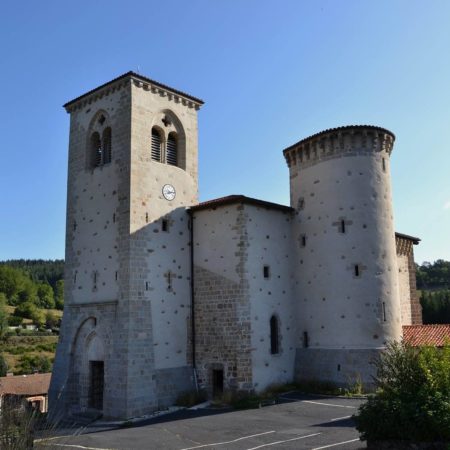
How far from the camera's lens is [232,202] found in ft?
72.0

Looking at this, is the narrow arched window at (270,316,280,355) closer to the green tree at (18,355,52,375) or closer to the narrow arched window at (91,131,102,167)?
the narrow arched window at (91,131,102,167)

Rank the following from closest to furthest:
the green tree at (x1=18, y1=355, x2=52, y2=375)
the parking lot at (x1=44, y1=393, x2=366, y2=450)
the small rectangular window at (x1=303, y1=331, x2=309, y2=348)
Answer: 1. the parking lot at (x1=44, y1=393, x2=366, y2=450)
2. the small rectangular window at (x1=303, y1=331, x2=309, y2=348)
3. the green tree at (x1=18, y1=355, x2=52, y2=375)

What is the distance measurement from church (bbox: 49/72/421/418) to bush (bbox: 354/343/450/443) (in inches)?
330

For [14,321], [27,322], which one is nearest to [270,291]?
[14,321]

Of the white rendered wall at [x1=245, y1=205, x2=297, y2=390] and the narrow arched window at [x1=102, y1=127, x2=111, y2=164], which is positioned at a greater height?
the narrow arched window at [x1=102, y1=127, x2=111, y2=164]

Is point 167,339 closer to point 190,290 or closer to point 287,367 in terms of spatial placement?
point 190,290

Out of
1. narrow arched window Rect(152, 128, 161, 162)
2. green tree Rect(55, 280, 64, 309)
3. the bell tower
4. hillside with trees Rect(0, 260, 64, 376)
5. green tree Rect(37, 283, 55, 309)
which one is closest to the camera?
the bell tower

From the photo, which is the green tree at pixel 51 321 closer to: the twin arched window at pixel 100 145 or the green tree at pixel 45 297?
the green tree at pixel 45 297

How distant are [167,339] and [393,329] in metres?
9.73

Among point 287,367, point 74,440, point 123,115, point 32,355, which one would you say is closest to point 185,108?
point 123,115

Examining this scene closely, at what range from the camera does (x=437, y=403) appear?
1126cm

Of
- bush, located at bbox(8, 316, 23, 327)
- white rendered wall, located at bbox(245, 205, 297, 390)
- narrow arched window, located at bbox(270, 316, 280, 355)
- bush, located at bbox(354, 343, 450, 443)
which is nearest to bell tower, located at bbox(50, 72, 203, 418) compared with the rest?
white rendered wall, located at bbox(245, 205, 297, 390)

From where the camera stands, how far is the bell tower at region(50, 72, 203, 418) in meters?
20.3

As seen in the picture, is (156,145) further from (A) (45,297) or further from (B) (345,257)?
(A) (45,297)
